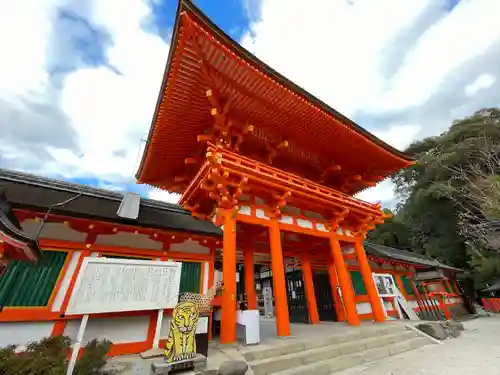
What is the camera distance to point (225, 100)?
19.8 feet

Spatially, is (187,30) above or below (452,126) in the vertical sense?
below

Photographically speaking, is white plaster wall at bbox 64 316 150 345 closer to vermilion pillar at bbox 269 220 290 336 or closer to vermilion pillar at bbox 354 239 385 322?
vermilion pillar at bbox 269 220 290 336

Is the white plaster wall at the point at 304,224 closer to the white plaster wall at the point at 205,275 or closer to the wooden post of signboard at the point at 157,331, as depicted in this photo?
the white plaster wall at the point at 205,275

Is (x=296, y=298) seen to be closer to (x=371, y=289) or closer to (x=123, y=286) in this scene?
(x=371, y=289)

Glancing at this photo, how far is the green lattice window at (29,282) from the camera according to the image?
4.37m

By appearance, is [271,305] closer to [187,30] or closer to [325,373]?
[325,373]

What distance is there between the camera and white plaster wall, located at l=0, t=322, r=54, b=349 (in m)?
4.20

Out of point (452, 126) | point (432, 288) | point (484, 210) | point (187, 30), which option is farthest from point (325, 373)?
point (452, 126)

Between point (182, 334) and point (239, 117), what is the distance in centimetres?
539

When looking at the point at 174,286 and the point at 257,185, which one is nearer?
the point at 174,286

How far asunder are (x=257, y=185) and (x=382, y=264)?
1078 cm

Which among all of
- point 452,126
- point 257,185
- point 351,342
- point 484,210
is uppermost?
point 452,126

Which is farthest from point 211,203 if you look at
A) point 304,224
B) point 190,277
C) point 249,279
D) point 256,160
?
point 304,224

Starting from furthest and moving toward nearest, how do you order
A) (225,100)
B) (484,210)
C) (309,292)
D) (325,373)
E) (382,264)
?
(382,264), (484,210), (309,292), (225,100), (325,373)
